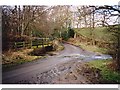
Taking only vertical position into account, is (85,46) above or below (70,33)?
below

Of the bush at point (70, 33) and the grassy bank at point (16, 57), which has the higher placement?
the bush at point (70, 33)

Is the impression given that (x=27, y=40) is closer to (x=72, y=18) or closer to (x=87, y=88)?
(x=72, y=18)

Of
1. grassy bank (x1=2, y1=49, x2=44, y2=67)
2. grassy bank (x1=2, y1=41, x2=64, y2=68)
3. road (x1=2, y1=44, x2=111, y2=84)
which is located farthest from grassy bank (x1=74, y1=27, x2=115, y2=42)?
grassy bank (x1=2, y1=49, x2=44, y2=67)

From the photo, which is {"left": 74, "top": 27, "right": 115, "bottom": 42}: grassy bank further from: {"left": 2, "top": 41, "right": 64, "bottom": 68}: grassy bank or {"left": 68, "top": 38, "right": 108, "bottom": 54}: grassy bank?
{"left": 2, "top": 41, "right": 64, "bottom": 68}: grassy bank

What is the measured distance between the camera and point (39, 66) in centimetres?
340

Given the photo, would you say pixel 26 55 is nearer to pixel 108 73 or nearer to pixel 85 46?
pixel 85 46

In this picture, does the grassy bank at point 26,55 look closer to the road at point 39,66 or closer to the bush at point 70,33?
the road at point 39,66

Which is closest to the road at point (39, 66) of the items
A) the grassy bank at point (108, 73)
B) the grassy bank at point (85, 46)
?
the grassy bank at point (85, 46)

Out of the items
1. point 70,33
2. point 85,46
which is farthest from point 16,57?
point 85,46

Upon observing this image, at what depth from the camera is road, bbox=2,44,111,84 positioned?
132 inches

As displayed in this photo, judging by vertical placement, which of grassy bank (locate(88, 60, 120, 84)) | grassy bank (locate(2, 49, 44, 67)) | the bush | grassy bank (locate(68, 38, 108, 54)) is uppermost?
the bush

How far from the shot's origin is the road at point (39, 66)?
11.0 ft

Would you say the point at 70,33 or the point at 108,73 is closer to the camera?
the point at 108,73

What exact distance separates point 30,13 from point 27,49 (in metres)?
0.49
